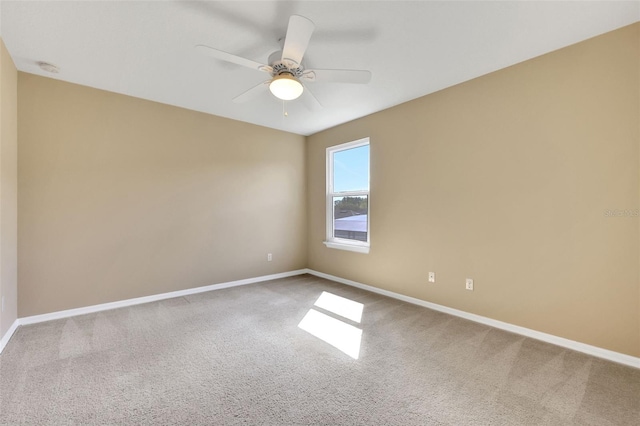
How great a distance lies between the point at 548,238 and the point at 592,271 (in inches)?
14.6

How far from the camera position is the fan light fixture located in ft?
6.83

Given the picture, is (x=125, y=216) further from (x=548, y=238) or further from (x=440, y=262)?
(x=548, y=238)

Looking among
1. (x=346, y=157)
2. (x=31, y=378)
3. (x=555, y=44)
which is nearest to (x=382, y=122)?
(x=346, y=157)

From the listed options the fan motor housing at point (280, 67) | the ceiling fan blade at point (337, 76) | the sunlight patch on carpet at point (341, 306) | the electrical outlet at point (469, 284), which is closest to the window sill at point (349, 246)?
the sunlight patch on carpet at point (341, 306)

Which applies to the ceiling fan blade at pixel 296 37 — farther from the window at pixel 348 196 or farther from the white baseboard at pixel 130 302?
the white baseboard at pixel 130 302

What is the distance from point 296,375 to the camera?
1967mm

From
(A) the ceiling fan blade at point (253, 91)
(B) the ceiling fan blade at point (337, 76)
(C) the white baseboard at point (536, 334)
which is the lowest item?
(C) the white baseboard at point (536, 334)

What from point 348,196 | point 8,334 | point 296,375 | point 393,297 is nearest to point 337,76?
point 296,375

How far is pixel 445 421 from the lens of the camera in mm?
1536

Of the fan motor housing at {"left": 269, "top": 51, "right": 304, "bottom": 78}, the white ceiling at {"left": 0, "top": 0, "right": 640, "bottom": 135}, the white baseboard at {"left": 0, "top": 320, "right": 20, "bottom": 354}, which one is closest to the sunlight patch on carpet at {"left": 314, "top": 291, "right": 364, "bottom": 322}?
the fan motor housing at {"left": 269, "top": 51, "right": 304, "bottom": 78}

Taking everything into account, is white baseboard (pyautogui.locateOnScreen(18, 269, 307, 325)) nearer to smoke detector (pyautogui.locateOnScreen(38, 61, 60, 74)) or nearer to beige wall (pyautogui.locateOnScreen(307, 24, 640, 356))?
beige wall (pyautogui.locateOnScreen(307, 24, 640, 356))

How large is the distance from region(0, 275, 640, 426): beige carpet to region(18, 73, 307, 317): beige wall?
1.91 ft

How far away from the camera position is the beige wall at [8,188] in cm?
235

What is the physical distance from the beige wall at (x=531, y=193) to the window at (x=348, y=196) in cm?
54
